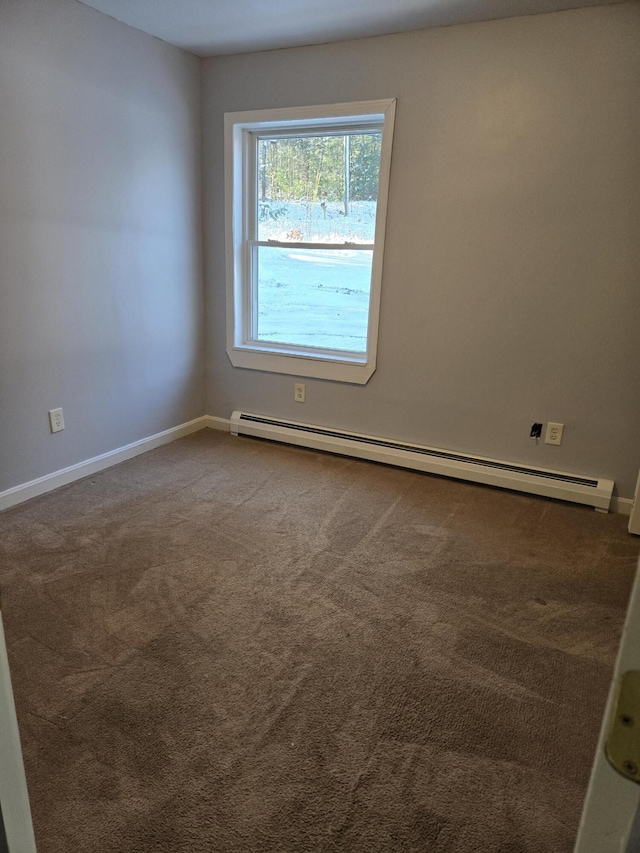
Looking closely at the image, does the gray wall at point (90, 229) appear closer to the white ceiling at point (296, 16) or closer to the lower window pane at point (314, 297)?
the white ceiling at point (296, 16)

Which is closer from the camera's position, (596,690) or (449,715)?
(449,715)

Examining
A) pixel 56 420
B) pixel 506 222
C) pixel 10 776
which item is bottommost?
pixel 56 420

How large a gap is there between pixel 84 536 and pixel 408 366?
1.98 m

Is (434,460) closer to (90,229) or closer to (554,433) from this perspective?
(554,433)

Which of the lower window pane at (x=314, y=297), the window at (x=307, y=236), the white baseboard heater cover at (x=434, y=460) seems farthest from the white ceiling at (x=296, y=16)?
the white baseboard heater cover at (x=434, y=460)

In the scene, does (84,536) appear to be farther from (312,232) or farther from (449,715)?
(312,232)

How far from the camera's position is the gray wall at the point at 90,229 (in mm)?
2521

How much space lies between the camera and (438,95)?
2.82m

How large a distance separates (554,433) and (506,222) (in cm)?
115

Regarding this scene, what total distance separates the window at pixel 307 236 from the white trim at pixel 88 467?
0.65 m

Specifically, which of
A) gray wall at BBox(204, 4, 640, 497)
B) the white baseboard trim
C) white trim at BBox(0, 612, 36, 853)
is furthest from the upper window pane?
white trim at BBox(0, 612, 36, 853)

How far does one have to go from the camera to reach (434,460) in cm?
327

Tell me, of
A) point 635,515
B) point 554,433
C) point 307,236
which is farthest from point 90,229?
point 635,515

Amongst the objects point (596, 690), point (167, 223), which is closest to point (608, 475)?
point (596, 690)
